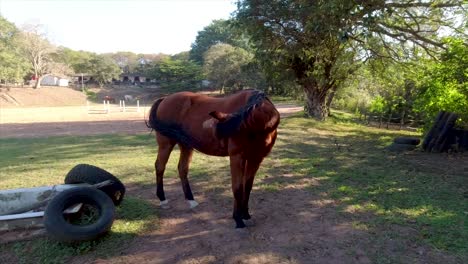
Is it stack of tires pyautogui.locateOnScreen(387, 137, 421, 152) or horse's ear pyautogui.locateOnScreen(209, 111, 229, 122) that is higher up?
horse's ear pyautogui.locateOnScreen(209, 111, 229, 122)

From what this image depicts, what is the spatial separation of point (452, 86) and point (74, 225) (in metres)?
10.5

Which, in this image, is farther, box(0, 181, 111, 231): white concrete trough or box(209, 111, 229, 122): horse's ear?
box(0, 181, 111, 231): white concrete trough

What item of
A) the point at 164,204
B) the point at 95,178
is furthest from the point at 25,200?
the point at 164,204

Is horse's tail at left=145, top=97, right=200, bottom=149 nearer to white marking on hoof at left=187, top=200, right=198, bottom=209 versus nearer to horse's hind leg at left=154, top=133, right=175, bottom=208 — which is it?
horse's hind leg at left=154, top=133, right=175, bottom=208

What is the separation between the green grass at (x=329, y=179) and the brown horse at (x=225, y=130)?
117 centimetres

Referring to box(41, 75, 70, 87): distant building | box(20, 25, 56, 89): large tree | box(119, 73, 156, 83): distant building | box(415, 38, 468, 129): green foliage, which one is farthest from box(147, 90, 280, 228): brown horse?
box(41, 75, 70, 87): distant building

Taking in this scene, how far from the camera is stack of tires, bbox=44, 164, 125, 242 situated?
3.71m

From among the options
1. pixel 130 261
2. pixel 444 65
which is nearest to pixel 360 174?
pixel 130 261

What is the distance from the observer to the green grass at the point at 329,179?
3.89 m

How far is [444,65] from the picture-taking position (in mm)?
10203

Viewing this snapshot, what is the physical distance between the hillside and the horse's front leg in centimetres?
4499

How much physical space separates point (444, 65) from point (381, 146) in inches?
122

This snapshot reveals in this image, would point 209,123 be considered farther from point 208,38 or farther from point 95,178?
point 208,38

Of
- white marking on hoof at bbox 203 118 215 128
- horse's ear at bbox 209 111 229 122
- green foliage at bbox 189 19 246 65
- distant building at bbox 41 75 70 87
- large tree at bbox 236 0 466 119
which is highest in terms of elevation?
green foliage at bbox 189 19 246 65
